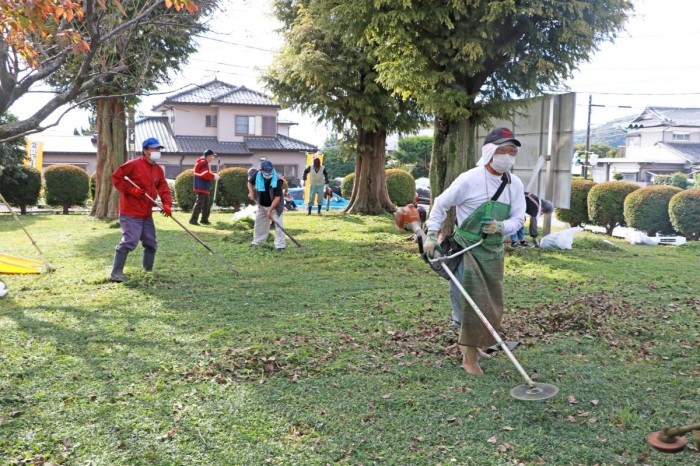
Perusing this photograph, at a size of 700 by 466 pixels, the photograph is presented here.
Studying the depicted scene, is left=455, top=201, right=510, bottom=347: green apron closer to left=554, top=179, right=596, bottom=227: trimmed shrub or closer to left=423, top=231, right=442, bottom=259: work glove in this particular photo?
left=423, top=231, right=442, bottom=259: work glove

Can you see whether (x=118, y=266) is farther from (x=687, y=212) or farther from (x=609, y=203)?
(x=609, y=203)

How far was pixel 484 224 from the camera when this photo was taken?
5055mm

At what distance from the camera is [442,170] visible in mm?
13047

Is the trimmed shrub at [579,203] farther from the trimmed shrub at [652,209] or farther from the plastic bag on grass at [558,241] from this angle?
the plastic bag on grass at [558,241]

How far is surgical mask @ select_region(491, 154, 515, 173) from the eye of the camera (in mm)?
5078

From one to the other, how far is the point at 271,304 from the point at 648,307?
14.5 ft

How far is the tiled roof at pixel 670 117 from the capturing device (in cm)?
5078

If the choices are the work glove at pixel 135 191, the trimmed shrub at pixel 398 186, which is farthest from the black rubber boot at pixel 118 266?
the trimmed shrub at pixel 398 186

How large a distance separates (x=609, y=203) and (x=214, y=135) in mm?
29388

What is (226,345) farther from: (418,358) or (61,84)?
(61,84)

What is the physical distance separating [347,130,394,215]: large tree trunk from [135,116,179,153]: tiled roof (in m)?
21.2

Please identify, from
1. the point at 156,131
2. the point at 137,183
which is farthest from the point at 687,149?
the point at 137,183

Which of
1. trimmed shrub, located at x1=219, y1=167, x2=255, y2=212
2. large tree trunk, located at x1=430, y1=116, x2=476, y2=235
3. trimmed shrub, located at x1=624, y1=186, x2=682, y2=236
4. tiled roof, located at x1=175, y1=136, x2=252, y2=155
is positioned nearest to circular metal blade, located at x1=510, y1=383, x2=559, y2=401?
large tree trunk, located at x1=430, y1=116, x2=476, y2=235

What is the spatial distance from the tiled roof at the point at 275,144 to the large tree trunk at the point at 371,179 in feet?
66.8
